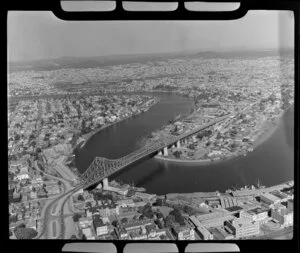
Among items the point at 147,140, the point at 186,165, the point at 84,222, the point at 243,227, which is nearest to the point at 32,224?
the point at 84,222

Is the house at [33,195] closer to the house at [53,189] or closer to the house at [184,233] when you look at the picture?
the house at [53,189]

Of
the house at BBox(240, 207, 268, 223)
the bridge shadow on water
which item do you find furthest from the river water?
the house at BBox(240, 207, 268, 223)

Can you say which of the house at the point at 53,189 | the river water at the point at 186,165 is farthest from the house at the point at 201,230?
the house at the point at 53,189

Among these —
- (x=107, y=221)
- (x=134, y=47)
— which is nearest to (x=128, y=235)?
(x=107, y=221)

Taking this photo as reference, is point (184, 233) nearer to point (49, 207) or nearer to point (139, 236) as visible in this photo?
point (139, 236)

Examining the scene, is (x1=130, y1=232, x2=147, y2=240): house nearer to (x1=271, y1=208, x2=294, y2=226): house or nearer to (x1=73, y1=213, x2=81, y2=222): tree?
(x1=73, y1=213, x2=81, y2=222): tree
